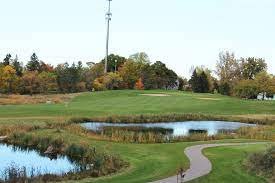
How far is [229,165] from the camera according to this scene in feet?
85.4

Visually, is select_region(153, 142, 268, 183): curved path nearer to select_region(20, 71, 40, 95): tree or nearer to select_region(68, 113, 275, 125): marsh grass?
A: select_region(68, 113, 275, 125): marsh grass

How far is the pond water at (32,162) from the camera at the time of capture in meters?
27.8

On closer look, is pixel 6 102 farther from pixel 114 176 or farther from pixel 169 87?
pixel 169 87

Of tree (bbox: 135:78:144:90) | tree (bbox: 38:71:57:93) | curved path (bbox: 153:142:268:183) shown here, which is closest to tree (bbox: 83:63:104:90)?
tree (bbox: 135:78:144:90)

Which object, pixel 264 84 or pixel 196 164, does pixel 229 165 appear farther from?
pixel 264 84

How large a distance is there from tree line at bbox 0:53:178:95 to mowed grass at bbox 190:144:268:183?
3002 inches

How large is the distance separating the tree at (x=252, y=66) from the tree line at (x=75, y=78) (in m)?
19.5

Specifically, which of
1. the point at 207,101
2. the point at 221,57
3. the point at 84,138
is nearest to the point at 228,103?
the point at 207,101

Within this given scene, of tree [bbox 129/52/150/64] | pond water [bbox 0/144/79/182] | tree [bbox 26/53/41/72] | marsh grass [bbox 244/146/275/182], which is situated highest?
tree [bbox 129/52/150/64]

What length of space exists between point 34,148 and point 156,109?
34.5m

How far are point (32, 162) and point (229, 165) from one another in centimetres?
1257

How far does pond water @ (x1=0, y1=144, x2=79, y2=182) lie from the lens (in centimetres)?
2775

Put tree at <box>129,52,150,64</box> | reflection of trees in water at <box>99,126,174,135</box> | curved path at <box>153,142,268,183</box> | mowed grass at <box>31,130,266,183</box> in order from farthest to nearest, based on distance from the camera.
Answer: tree at <box>129,52,150,64</box> < reflection of trees in water at <box>99,126,174,135</box> < mowed grass at <box>31,130,266,183</box> < curved path at <box>153,142,268,183</box>

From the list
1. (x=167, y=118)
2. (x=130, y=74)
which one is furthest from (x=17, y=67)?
(x=167, y=118)
